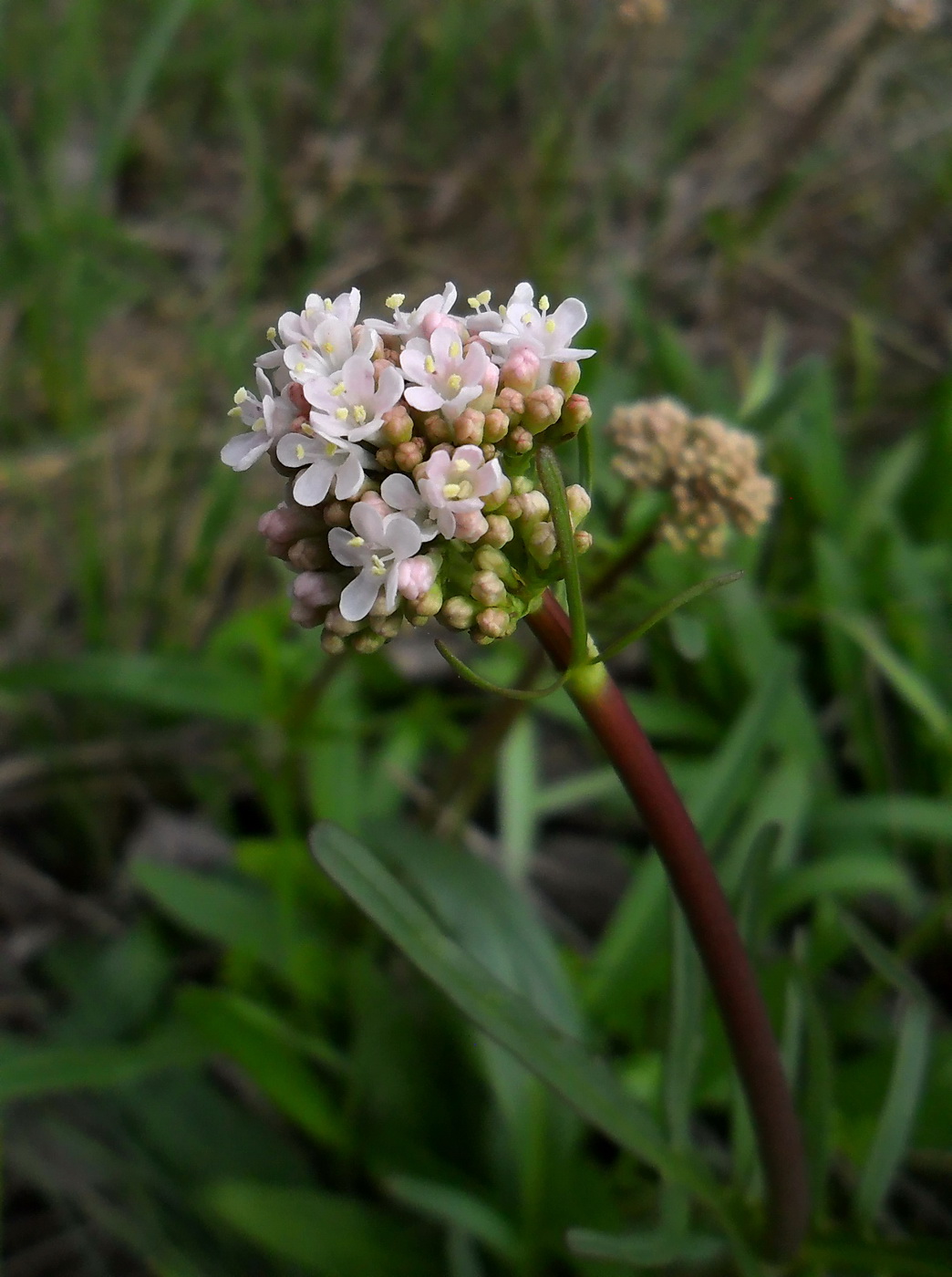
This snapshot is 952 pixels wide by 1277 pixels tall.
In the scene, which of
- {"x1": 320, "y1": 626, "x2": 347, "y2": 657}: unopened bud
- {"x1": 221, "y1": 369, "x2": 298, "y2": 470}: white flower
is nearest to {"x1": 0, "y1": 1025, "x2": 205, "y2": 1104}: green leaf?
{"x1": 320, "y1": 626, "x2": 347, "y2": 657}: unopened bud

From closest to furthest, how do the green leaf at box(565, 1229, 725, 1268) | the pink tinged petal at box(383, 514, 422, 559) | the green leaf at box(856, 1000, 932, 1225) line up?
the pink tinged petal at box(383, 514, 422, 559)
the green leaf at box(565, 1229, 725, 1268)
the green leaf at box(856, 1000, 932, 1225)

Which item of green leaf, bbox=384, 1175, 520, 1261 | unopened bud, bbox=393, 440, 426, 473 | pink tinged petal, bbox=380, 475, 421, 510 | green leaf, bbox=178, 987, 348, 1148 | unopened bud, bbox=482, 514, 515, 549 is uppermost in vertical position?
unopened bud, bbox=393, 440, 426, 473

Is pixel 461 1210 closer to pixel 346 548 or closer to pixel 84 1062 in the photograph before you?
pixel 84 1062

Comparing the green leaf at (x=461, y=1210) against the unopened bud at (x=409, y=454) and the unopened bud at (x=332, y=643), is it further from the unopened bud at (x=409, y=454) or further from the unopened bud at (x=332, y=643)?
the unopened bud at (x=409, y=454)

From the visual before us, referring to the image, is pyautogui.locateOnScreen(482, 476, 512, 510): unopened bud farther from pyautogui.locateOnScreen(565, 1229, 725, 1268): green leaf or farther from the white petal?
pyautogui.locateOnScreen(565, 1229, 725, 1268): green leaf

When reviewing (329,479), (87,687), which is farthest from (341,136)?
(329,479)

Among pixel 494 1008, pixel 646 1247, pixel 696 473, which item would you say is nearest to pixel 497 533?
pixel 494 1008
